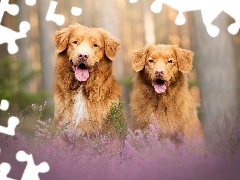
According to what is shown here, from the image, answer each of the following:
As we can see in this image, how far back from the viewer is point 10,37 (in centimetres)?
613

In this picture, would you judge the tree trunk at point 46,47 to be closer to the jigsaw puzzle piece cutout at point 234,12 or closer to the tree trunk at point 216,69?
the tree trunk at point 216,69

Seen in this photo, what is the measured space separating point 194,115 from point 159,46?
39.5 inches

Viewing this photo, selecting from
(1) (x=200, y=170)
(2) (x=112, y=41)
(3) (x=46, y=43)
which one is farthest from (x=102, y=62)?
(3) (x=46, y=43)

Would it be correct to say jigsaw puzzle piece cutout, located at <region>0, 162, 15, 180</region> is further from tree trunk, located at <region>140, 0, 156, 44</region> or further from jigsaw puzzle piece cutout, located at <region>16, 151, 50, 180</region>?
tree trunk, located at <region>140, 0, 156, 44</region>

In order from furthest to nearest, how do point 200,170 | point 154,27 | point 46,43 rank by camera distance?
point 154,27
point 46,43
point 200,170

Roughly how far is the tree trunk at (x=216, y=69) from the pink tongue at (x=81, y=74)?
13.4 feet

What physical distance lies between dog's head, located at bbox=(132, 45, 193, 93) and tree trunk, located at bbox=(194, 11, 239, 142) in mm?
3547

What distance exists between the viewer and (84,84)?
6.20 meters

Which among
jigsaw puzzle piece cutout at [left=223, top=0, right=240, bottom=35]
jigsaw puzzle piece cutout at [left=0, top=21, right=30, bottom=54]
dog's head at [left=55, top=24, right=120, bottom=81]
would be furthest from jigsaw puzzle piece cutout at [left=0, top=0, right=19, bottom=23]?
jigsaw puzzle piece cutout at [left=223, top=0, right=240, bottom=35]

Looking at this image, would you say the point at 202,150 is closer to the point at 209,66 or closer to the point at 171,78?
the point at 171,78

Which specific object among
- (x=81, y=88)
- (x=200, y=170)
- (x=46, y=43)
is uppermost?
(x=46, y=43)

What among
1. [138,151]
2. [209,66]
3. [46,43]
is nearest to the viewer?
[138,151]

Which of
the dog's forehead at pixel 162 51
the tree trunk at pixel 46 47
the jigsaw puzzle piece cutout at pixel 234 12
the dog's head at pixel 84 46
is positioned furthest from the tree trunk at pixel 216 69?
the tree trunk at pixel 46 47

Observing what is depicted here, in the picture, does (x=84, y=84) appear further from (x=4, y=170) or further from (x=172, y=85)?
(x=4, y=170)
